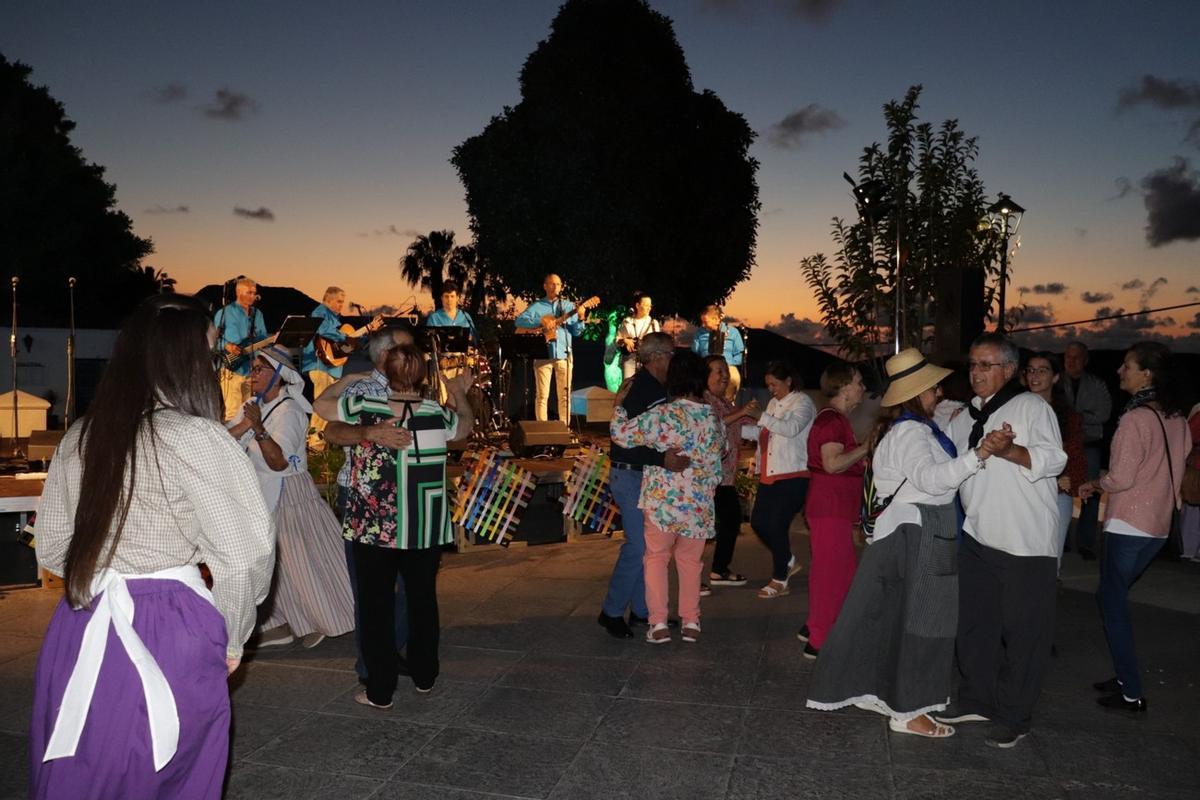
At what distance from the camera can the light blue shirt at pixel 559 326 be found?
13.4 meters

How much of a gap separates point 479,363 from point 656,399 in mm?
7031

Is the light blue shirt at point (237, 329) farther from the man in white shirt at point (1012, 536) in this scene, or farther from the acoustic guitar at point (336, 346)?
the man in white shirt at point (1012, 536)

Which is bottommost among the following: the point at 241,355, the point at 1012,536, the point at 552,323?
the point at 1012,536

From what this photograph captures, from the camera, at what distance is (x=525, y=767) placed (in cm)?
446

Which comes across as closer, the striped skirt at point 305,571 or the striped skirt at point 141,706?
the striped skirt at point 141,706

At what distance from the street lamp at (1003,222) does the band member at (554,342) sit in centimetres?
519

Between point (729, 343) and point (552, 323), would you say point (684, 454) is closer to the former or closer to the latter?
point (552, 323)

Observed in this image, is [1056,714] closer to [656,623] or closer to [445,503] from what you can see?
[656,623]

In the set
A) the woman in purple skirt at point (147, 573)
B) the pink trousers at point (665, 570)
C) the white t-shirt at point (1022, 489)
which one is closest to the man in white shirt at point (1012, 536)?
the white t-shirt at point (1022, 489)

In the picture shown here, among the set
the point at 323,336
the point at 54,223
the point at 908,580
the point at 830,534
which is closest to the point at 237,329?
the point at 323,336

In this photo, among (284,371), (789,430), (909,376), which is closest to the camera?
(909,376)

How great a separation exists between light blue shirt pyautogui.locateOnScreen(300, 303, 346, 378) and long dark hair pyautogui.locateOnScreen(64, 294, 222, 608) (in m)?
9.15

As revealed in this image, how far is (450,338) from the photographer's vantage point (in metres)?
11.4

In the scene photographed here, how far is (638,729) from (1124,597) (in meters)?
2.55
